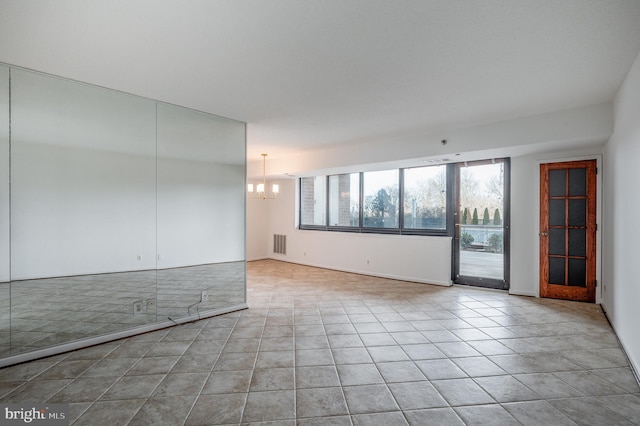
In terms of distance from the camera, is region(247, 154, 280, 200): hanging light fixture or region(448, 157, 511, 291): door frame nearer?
region(448, 157, 511, 291): door frame

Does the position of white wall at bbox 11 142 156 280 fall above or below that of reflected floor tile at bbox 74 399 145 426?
above

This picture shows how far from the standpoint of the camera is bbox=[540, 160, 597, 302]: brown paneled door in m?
4.49

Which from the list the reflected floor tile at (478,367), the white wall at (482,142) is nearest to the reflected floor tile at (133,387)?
the reflected floor tile at (478,367)

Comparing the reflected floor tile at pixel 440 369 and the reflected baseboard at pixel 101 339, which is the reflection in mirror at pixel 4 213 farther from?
the reflected floor tile at pixel 440 369

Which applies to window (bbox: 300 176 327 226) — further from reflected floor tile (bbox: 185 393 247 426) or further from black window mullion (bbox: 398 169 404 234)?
reflected floor tile (bbox: 185 393 247 426)

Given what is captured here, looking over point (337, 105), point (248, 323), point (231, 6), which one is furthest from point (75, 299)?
point (337, 105)

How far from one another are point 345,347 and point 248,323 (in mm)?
1339

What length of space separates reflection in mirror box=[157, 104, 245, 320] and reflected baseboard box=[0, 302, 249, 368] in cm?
6

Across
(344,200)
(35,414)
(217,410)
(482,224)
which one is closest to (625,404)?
(217,410)

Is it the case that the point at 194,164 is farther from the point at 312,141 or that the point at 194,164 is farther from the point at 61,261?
the point at 312,141

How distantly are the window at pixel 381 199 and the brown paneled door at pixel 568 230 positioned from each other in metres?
2.55

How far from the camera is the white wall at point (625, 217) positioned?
8.59 feet

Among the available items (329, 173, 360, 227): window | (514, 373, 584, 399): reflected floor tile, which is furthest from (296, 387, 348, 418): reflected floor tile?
(329, 173, 360, 227): window

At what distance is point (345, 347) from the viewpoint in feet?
10.0
